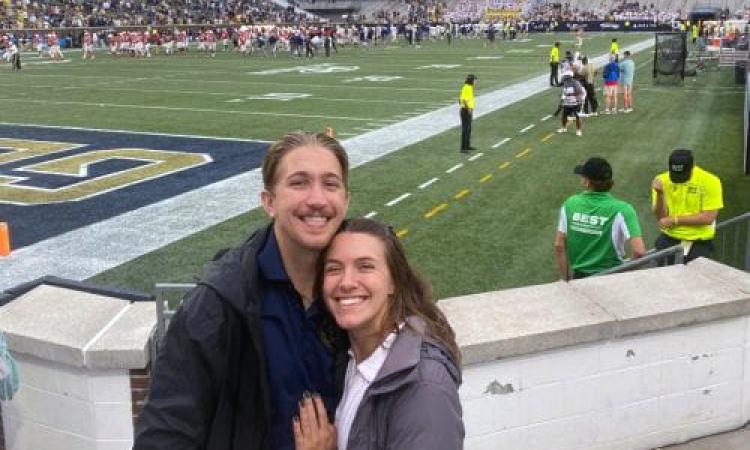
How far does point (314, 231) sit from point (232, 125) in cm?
1798

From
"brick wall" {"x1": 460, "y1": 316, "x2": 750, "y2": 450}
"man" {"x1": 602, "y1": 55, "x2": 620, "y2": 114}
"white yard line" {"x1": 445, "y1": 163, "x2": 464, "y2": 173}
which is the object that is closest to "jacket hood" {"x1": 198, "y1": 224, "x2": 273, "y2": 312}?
"brick wall" {"x1": 460, "y1": 316, "x2": 750, "y2": 450}

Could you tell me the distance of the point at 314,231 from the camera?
6.84ft

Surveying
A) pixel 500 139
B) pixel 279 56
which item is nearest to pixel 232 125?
pixel 500 139

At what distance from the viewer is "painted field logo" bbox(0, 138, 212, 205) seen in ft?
42.9

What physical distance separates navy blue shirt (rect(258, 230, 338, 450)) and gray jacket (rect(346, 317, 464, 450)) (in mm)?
159

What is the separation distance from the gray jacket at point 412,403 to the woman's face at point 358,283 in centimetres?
9

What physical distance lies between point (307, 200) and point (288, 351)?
369 millimetres

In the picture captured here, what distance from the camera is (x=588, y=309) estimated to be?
13.4ft

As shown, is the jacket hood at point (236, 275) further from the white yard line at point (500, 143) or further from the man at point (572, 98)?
the man at point (572, 98)

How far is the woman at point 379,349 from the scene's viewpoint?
6.08 ft

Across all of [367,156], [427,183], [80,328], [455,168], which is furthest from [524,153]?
[80,328]

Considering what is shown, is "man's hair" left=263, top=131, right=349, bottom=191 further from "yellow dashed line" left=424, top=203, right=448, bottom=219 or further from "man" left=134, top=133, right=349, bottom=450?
"yellow dashed line" left=424, top=203, right=448, bottom=219

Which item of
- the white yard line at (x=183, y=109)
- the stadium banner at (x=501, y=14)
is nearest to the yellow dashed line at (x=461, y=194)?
the white yard line at (x=183, y=109)

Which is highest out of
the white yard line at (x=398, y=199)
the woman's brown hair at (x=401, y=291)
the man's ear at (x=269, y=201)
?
the man's ear at (x=269, y=201)
